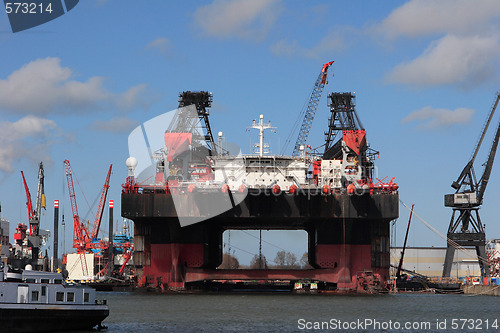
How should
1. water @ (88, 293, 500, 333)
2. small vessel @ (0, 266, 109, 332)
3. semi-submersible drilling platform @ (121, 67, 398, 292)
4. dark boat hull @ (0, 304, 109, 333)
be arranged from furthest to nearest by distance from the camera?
semi-submersible drilling platform @ (121, 67, 398, 292)
water @ (88, 293, 500, 333)
small vessel @ (0, 266, 109, 332)
dark boat hull @ (0, 304, 109, 333)

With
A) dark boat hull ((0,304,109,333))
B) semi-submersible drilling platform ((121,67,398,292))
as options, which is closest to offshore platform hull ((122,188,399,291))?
semi-submersible drilling platform ((121,67,398,292))

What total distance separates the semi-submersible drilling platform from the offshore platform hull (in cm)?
9

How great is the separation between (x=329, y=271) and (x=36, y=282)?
40253mm

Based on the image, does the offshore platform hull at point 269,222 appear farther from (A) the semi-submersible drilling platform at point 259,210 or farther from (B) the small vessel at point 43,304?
(B) the small vessel at point 43,304

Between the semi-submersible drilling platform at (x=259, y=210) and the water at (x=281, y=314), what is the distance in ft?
18.4

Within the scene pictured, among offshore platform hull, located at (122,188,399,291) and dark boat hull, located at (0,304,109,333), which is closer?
dark boat hull, located at (0,304,109,333)

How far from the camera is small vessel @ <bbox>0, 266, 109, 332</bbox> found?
3834 cm

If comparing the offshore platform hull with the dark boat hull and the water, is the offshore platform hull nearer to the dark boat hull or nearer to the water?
the water

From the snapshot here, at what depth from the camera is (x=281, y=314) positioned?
5297 centimetres

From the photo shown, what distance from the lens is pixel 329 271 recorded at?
75.6 metres

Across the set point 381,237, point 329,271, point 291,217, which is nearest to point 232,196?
point 291,217

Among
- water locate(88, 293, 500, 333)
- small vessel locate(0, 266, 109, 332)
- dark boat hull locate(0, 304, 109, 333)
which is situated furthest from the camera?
water locate(88, 293, 500, 333)

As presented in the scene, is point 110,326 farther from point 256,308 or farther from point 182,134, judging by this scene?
point 182,134

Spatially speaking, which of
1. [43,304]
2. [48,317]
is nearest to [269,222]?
[48,317]
